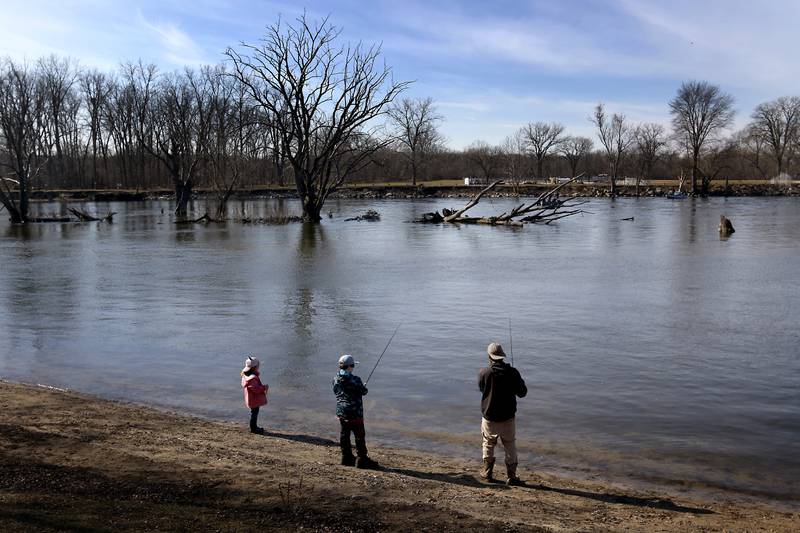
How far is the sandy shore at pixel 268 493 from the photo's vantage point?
18.1 ft

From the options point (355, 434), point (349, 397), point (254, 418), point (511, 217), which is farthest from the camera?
point (511, 217)

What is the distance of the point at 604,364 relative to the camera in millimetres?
12641

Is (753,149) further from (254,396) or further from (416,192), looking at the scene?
(254,396)

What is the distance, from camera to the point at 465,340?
47.5 feet

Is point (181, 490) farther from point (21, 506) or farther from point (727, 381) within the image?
point (727, 381)

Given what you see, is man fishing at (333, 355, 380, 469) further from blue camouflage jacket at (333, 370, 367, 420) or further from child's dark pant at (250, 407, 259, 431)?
child's dark pant at (250, 407, 259, 431)

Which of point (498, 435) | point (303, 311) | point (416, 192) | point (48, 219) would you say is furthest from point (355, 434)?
point (416, 192)

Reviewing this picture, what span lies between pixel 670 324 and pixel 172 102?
2868 inches

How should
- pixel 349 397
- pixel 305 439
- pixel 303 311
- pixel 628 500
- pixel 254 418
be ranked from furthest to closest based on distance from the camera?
pixel 303 311 < pixel 254 418 < pixel 305 439 < pixel 349 397 < pixel 628 500

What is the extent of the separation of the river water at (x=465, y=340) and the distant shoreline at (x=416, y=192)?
6674 centimetres

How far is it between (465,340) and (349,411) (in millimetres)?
6727

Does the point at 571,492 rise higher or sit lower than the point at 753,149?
lower

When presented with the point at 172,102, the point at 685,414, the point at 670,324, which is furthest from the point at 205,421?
the point at 172,102

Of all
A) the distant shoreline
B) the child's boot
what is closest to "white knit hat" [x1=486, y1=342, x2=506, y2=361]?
the child's boot
